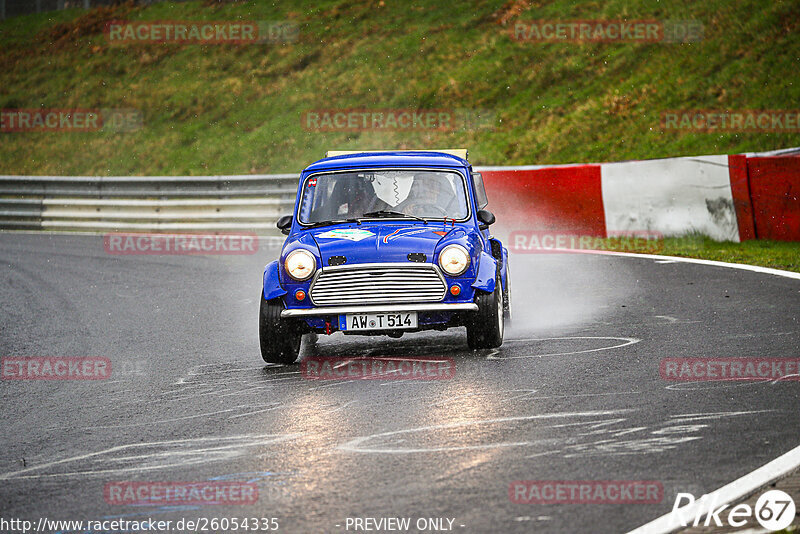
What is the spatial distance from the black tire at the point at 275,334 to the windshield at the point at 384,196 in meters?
1.21

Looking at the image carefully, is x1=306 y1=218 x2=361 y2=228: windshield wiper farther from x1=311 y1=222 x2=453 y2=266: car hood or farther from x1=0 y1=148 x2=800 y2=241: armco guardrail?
x1=0 y1=148 x2=800 y2=241: armco guardrail

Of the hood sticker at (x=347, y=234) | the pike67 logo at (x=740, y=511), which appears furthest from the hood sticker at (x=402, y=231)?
the pike67 logo at (x=740, y=511)

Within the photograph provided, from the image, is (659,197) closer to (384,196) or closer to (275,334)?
(384,196)

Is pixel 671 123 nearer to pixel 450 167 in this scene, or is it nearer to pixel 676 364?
pixel 450 167

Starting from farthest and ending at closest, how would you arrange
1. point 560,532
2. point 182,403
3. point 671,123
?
point 671,123
point 182,403
point 560,532

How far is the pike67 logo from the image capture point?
14.2 feet

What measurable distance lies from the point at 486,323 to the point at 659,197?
29.1ft

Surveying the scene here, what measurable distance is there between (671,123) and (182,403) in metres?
19.1

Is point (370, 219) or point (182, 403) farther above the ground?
point (370, 219)

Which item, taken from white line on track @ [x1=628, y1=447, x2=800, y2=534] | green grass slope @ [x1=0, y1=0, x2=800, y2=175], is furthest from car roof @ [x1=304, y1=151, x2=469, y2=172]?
green grass slope @ [x1=0, y1=0, x2=800, y2=175]

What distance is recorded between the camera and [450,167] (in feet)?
31.8

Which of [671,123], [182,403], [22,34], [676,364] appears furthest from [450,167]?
[22,34]

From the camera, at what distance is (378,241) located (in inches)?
340

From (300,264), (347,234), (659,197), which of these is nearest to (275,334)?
(300,264)
